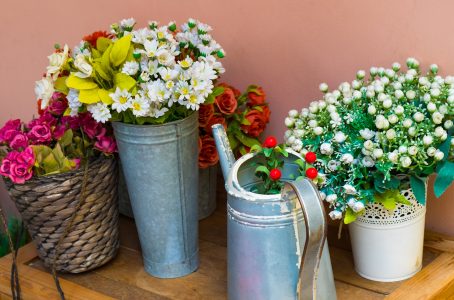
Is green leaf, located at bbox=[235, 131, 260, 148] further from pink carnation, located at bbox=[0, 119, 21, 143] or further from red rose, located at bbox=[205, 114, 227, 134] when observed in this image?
pink carnation, located at bbox=[0, 119, 21, 143]

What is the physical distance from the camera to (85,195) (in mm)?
1250

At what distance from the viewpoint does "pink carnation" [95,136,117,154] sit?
1.28 meters

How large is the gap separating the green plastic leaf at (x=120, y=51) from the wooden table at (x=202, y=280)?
421mm

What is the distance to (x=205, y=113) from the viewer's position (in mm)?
1389

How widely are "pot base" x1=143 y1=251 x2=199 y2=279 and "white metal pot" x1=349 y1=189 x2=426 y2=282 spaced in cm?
31

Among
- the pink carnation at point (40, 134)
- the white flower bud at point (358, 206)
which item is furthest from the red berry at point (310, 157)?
the pink carnation at point (40, 134)

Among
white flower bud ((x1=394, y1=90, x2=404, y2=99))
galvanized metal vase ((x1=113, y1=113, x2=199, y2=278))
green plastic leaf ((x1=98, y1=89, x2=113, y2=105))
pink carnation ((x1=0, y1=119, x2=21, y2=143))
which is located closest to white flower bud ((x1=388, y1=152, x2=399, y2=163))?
white flower bud ((x1=394, y1=90, x2=404, y2=99))

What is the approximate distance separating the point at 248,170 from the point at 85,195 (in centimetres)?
33

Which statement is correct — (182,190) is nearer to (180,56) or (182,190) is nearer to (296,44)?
(180,56)

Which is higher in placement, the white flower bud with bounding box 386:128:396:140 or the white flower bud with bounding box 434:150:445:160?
the white flower bud with bounding box 386:128:396:140

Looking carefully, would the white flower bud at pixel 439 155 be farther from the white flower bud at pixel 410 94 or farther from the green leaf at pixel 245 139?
the green leaf at pixel 245 139

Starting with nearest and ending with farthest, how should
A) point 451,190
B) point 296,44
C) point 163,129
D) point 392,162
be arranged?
point 392,162
point 163,129
point 451,190
point 296,44

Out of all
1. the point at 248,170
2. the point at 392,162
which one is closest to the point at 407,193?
the point at 392,162

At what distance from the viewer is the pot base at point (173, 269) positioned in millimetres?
1287
